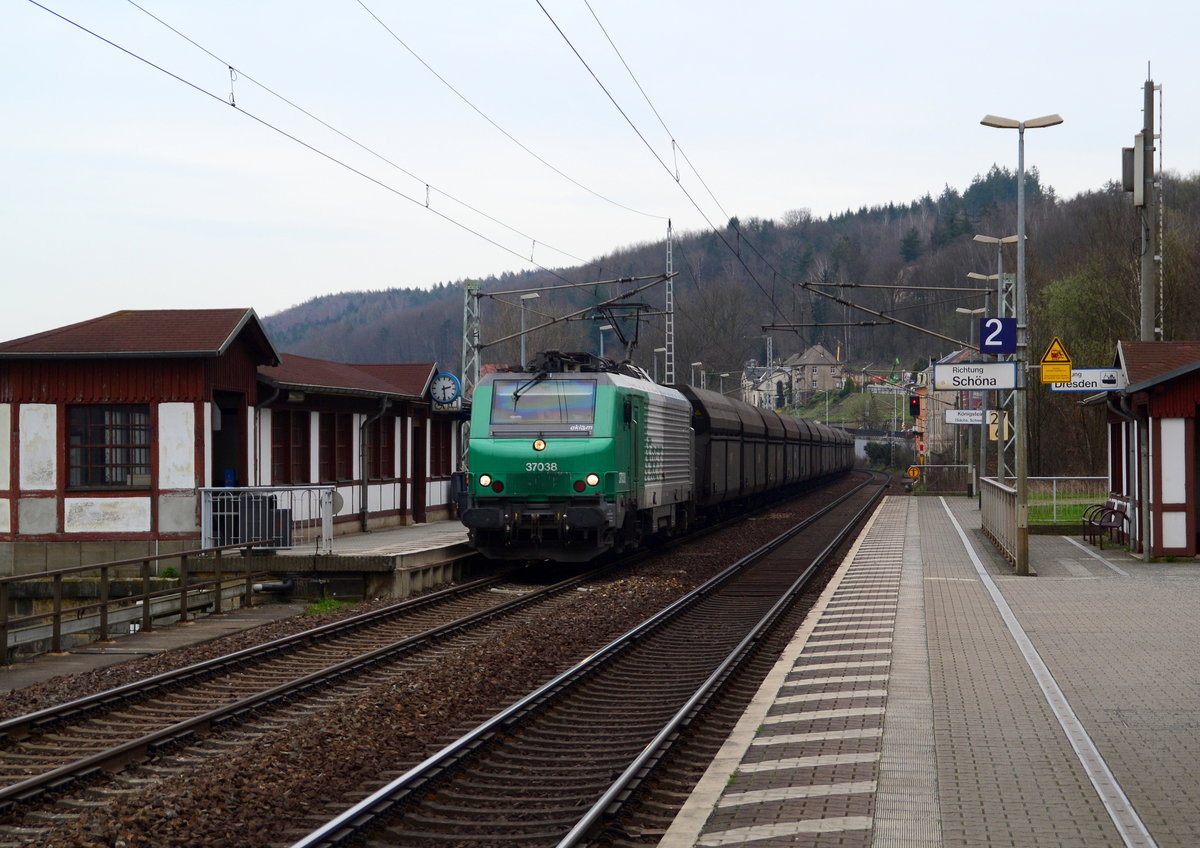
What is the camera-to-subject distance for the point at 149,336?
2045cm

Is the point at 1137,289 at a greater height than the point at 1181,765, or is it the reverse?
the point at 1137,289

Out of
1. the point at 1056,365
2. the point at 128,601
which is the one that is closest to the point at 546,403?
the point at 128,601

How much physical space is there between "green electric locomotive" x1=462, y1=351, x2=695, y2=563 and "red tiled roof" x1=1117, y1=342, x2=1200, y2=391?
26.0 ft

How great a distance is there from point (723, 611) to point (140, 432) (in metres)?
9.61

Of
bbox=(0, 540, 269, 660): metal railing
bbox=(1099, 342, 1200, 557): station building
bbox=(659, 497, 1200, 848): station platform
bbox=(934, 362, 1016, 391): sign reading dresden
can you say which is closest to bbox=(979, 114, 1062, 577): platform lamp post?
bbox=(934, 362, 1016, 391): sign reading dresden

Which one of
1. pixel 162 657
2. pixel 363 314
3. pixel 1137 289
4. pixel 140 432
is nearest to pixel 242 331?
pixel 140 432

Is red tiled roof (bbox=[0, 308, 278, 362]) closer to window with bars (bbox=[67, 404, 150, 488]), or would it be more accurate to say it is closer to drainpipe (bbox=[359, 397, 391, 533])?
window with bars (bbox=[67, 404, 150, 488])

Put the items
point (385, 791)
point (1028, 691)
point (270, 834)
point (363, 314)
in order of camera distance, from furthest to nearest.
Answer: point (363, 314)
point (1028, 691)
point (385, 791)
point (270, 834)

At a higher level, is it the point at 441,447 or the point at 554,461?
the point at 441,447

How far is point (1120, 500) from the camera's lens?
81.9 ft

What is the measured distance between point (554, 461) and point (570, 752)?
11.0m

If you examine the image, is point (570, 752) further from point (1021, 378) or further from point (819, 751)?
point (1021, 378)

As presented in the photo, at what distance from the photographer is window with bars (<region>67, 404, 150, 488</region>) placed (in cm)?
2041

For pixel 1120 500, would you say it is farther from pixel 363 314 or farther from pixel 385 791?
pixel 363 314
